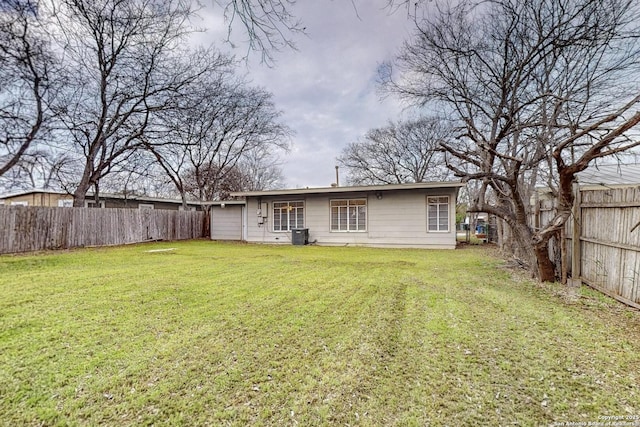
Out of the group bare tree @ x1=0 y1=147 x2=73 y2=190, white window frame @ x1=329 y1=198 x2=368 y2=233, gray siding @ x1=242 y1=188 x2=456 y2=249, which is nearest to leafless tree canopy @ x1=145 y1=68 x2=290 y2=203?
bare tree @ x1=0 y1=147 x2=73 y2=190

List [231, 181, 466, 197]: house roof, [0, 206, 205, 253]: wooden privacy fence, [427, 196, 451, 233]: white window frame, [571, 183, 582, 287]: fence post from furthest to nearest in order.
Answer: [427, 196, 451, 233]: white window frame, [231, 181, 466, 197]: house roof, [0, 206, 205, 253]: wooden privacy fence, [571, 183, 582, 287]: fence post

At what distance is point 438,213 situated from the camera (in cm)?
1228

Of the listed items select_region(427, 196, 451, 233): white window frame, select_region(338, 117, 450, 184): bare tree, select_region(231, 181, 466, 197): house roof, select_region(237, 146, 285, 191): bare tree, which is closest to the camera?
select_region(231, 181, 466, 197): house roof

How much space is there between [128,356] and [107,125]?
14.1 metres

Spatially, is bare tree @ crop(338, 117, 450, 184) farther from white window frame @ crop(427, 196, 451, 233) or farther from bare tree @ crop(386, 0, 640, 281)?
bare tree @ crop(386, 0, 640, 281)

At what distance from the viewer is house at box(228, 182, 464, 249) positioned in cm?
1223

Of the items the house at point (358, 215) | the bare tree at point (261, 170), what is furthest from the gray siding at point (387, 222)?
the bare tree at point (261, 170)

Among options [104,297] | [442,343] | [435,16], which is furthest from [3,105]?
[435,16]

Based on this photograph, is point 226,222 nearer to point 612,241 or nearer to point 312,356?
point 312,356

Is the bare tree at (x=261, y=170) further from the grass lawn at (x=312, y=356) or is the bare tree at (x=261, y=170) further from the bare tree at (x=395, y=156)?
the grass lawn at (x=312, y=356)

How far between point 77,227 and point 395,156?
61.3ft

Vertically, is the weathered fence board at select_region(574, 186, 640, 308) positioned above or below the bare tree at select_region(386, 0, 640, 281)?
below

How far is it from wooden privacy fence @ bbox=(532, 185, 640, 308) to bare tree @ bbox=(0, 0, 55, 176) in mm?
6721

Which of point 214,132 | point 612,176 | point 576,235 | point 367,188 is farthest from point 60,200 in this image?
point 612,176
